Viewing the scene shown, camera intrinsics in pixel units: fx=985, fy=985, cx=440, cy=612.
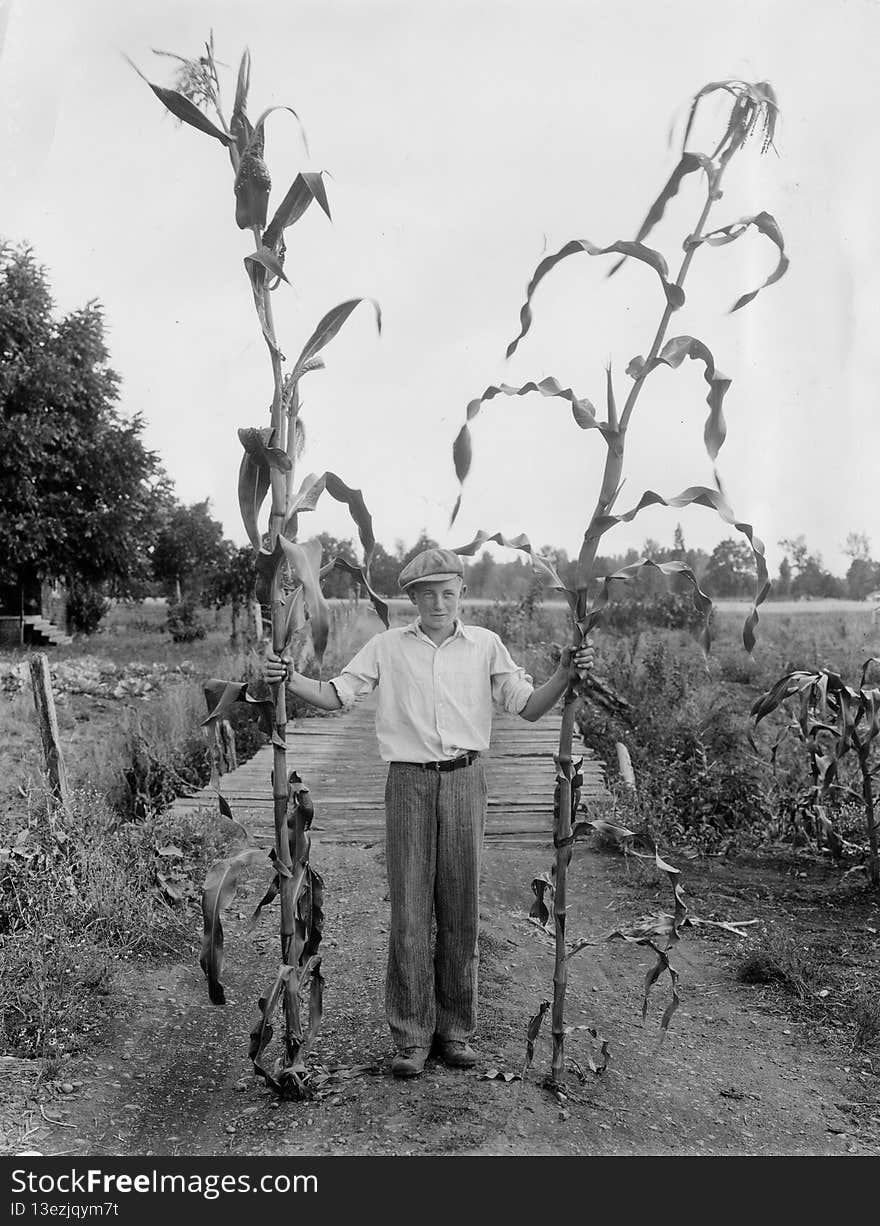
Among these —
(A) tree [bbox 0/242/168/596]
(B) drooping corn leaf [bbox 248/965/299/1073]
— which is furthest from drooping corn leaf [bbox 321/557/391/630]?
(A) tree [bbox 0/242/168/596]

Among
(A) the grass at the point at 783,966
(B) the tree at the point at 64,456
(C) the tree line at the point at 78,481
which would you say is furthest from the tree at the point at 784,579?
(B) the tree at the point at 64,456

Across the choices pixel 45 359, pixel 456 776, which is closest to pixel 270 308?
pixel 456 776

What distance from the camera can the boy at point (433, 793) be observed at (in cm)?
330

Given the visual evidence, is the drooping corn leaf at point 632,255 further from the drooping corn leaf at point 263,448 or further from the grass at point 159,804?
the grass at point 159,804

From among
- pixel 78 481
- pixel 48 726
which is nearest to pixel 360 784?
pixel 48 726

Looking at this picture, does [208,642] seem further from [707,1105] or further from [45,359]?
[707,1105]

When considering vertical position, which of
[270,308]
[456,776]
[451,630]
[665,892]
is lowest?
[665,892]

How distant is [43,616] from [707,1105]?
76.6 feet

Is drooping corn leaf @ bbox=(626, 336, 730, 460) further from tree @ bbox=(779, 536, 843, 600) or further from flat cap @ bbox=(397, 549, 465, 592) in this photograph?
tree @ bbox=(779, 536, 843, 600)

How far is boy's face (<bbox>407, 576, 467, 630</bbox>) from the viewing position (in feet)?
11.0

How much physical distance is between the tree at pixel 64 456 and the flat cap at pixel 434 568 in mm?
19257

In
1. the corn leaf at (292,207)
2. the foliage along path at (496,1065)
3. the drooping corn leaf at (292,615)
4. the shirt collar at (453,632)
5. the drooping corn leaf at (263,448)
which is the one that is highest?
the corn leaf at (292,207)

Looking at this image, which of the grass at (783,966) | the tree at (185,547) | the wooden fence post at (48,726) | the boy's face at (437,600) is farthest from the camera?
the tree at (185,547)
